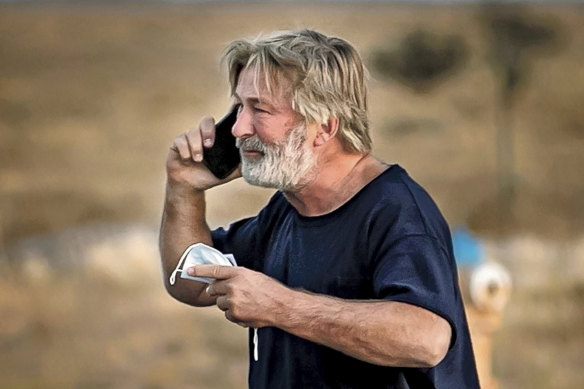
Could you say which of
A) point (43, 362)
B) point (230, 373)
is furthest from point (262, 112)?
point (43, 362)

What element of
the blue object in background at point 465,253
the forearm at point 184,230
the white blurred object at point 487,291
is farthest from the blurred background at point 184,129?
the forearm at point 184,230

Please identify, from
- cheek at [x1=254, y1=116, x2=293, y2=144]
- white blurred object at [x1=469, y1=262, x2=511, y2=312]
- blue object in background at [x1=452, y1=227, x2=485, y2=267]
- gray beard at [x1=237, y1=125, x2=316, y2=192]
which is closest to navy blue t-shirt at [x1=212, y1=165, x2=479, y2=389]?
gray beard at [x1=237, y1=125, x2=316, y2=192]

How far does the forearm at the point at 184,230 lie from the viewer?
3.52m

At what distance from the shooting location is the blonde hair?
Answer: 3.09m

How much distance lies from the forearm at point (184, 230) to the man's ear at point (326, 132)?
1.68 feet

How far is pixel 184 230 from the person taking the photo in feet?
11.5

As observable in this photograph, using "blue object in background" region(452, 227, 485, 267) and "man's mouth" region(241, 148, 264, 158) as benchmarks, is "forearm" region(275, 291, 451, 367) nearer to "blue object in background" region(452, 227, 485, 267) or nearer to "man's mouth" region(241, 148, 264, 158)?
"man's mouth" region(241, 148, 264, 158)

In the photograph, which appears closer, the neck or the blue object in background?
the neck

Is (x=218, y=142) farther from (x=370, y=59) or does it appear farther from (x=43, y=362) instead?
(x=370, y=59)

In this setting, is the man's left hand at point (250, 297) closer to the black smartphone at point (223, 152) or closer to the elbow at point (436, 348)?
the elbow at point (436, 348)

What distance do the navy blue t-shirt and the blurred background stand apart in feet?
30.5

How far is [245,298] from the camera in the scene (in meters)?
2.83

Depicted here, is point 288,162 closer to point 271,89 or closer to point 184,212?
point 271,89

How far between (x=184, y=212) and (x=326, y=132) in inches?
22.4
